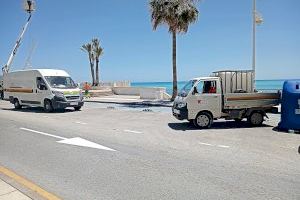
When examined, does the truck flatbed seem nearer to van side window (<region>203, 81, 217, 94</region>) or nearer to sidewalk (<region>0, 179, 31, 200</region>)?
van side window (<region>203, 81, 217, 94</region>)

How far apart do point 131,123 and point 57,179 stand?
7.79 metres

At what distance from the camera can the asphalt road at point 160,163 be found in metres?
5.26

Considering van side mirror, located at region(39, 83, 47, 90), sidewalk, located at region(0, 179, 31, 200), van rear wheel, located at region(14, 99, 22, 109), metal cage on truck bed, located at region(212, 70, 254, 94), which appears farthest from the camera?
van rear wheel, located at region(14, 99, 22, 109)

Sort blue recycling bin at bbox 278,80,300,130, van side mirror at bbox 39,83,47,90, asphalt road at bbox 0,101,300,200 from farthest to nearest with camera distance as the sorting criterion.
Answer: van side mirror at bbox 39,83,47,90 < blue recycling bin at bbox 278,80,300,130 < asphalt road at bbox 0,101,300,200

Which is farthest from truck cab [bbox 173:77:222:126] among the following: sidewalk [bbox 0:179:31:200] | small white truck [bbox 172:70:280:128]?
sidewalk [bbox 0:179:31:200]

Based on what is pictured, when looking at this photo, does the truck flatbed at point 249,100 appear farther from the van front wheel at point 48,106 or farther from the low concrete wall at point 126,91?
the low concrete wall at point 126,91

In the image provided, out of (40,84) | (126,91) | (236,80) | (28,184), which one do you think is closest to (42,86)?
(40,84)

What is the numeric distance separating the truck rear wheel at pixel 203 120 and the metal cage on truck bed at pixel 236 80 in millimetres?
1172

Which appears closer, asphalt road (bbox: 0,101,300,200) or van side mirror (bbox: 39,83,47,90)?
asphalt road (bbox: 0,101,300,200)

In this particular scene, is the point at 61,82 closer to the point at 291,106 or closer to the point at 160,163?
the point at 291,106

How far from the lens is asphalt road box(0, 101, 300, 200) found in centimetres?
526

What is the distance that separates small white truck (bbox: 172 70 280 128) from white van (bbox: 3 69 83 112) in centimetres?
870

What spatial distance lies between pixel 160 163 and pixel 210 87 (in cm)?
582

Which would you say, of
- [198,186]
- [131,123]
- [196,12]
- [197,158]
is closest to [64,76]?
[131,123]
